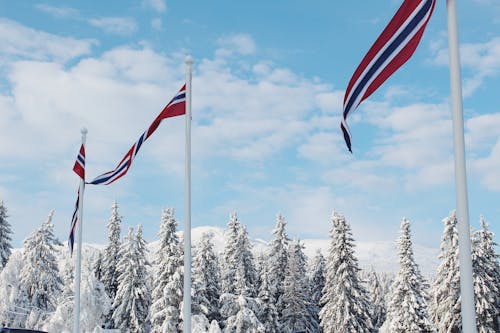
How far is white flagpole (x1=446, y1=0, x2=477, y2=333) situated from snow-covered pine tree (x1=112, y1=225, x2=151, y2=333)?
146 ft

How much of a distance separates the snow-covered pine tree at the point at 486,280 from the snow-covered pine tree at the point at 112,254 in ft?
107

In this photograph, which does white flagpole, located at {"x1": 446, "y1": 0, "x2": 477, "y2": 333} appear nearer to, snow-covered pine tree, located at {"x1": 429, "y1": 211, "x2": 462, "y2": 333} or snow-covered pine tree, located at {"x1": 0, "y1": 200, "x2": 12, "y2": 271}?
snow-covered pine tree, located at {"x1": 429, "y1": 211, "x2": 462, "y2": 333}

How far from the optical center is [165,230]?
48.3 meters

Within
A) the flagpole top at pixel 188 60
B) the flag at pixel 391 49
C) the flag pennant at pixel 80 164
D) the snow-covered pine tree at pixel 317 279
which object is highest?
the flagpole top at pixel 188 60

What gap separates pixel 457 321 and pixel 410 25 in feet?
129

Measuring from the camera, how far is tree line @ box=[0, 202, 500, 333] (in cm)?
4397

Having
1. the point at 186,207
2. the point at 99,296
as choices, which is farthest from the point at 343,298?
the point at 186,207

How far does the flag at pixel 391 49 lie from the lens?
8641 millimetres

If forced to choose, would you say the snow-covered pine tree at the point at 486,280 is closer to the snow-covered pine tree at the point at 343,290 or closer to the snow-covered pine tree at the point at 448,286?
the snow-covered pine tree at the point at 448,286

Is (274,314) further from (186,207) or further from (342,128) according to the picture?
(342,128)

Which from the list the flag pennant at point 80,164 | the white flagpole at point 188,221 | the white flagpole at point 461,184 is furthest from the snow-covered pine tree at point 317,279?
the white flagpole at point 461,184

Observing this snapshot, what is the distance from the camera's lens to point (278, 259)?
5597 centimetres

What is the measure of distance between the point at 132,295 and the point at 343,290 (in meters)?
17.4

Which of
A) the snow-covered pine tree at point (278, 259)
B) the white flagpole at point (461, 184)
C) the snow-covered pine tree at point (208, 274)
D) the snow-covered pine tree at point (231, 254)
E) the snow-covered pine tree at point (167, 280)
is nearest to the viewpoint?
the white flagpole at point (461, 184)
